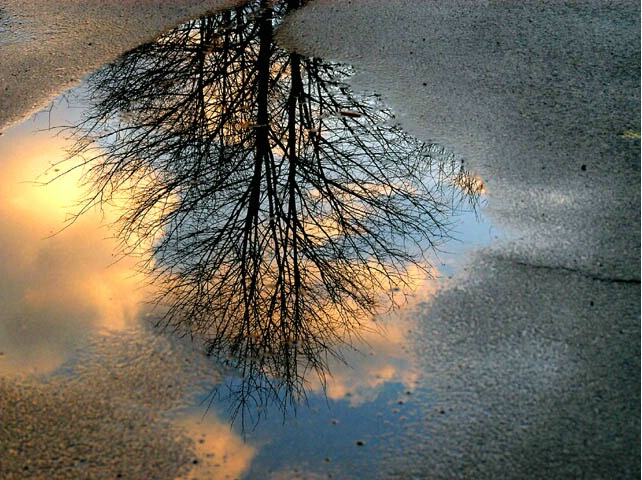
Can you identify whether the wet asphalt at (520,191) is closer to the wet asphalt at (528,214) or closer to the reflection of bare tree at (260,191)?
the wet asphalt at (528,214)

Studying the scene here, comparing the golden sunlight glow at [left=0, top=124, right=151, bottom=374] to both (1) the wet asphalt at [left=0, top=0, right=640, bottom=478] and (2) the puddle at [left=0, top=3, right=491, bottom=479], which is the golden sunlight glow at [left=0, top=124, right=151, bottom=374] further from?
(1) the wet asphalt at [left=0, top=0, right=640, bottom=478]

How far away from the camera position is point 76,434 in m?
3.28

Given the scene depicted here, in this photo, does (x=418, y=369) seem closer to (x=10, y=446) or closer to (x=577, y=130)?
(x=10, y=446)

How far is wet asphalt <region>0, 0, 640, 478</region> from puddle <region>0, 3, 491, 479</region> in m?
0.20

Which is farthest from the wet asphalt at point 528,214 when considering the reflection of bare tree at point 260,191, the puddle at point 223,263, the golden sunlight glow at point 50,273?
the golden sunlight glow at point 50,273

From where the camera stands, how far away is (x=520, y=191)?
4801mm

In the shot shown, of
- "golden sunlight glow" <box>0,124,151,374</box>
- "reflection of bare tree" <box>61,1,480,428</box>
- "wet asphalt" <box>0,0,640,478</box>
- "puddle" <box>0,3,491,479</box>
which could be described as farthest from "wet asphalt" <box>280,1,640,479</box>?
"golden sunlight glow" <box>0,124,151,374</box>

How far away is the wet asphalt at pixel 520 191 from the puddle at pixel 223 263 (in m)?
0.20

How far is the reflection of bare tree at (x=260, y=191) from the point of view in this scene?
13.0 feet

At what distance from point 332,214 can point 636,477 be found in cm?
239

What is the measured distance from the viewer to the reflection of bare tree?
13.0ft

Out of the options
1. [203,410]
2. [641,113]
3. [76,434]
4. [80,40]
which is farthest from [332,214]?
[80,40]

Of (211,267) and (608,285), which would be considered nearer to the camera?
(608,285)

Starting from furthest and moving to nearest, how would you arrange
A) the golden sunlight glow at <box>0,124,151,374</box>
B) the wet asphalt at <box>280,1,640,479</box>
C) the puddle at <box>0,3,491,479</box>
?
the golden sunlight glow at <box>0,124,151,374</box> → the puddle at <box>0,3,491,479</box> → the wet asphalt at <box>280,1,640,479</box>
